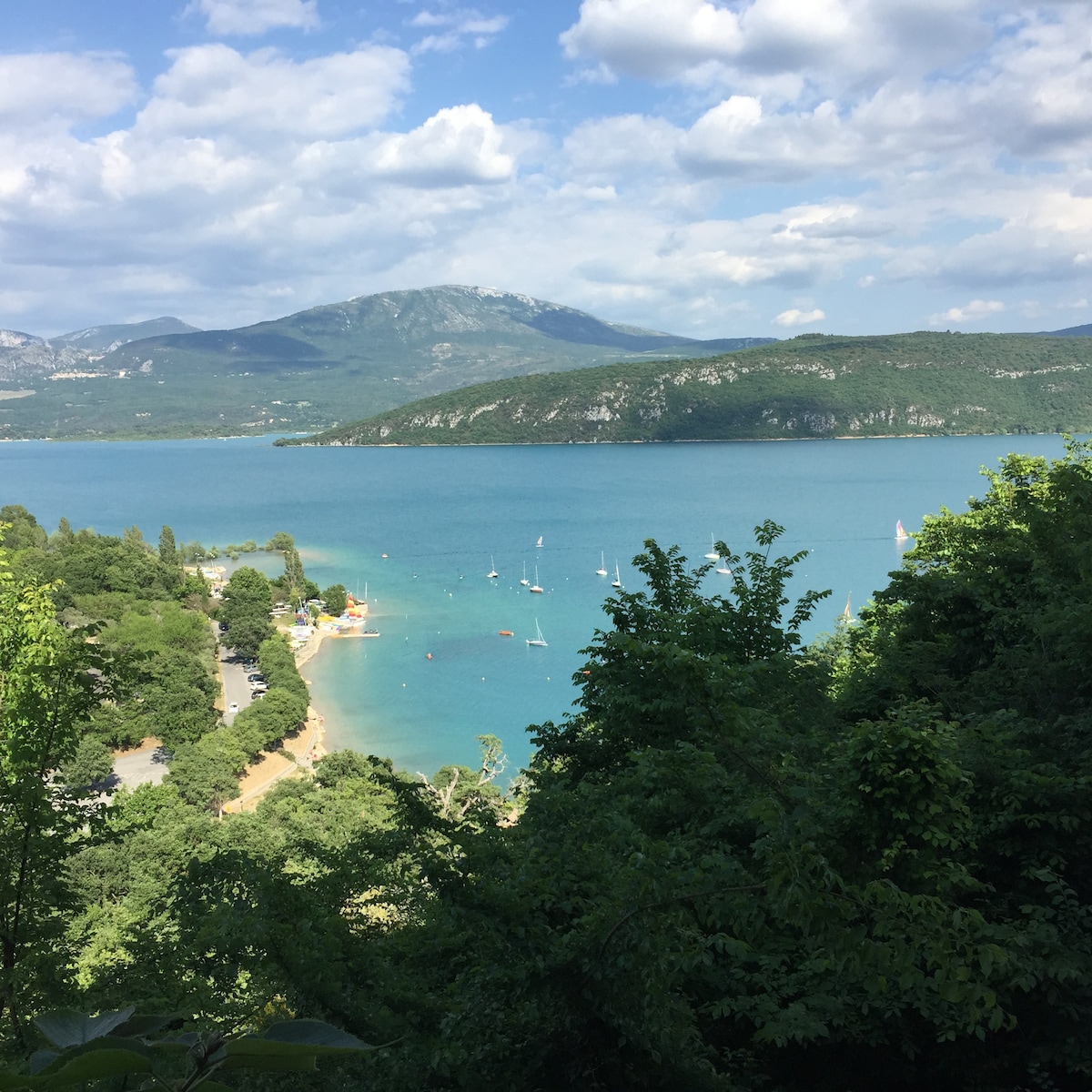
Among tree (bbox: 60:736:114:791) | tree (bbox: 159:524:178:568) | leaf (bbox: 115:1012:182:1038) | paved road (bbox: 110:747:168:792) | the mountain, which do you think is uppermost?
the mountain

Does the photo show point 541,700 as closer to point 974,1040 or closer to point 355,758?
point 355,758

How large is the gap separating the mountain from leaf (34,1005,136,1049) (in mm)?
184699

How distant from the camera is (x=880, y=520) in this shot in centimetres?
8444

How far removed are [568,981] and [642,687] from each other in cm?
568

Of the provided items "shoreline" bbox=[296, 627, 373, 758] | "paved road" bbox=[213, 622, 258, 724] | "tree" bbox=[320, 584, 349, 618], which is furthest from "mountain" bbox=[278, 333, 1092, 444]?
"paved road" bbox=[213, 622, 258, 724]

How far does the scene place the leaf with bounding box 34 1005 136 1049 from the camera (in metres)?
1.14

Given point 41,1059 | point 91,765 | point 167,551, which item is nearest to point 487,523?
point 167,551

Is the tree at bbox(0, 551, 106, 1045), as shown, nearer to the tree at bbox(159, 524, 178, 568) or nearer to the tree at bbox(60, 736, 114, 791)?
the tree at bbox(60, 736, 114, 791)

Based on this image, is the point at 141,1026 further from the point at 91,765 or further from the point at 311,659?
the point at 311,659

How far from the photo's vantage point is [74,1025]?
1.20 m

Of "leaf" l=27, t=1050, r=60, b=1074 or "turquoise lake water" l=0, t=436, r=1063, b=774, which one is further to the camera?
"turquoise lake water" l=0, t=436, r=1063, b=774

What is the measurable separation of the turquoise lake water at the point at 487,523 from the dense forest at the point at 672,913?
16698 millimetres

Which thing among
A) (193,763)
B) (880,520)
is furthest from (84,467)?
(193,763)

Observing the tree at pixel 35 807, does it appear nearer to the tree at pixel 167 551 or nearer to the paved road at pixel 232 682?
the paved road at pixel 232 682
